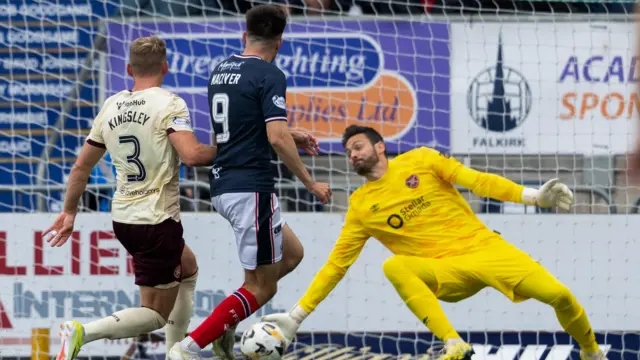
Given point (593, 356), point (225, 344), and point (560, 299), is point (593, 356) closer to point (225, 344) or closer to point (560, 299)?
point (560, 299)

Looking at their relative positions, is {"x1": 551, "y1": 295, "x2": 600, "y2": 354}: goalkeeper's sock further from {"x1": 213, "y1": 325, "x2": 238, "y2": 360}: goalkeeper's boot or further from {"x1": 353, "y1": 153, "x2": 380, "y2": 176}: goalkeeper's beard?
{"x1": 213, "y1": 325, "x2": 238, "y2": 360}: goalkeeper's boot

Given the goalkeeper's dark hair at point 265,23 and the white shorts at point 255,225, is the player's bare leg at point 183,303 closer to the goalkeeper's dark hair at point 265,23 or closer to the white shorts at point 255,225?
the white shorts at point 255,225

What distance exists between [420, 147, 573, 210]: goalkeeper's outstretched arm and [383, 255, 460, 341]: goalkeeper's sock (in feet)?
1.74

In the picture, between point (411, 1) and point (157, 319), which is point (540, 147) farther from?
point (157, 319)

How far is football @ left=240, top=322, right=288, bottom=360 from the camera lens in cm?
545

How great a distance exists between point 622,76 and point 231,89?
372 centimetres

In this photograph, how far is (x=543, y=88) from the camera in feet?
26.1

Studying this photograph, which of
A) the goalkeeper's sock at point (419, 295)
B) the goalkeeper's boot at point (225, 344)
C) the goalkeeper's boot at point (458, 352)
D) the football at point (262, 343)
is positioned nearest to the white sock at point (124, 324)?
the goalkeeper's boot at point (225, 344)

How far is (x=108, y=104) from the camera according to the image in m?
5.39

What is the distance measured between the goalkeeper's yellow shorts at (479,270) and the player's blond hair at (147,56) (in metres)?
1.81

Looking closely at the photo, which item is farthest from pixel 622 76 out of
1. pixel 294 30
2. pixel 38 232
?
pixel 38 232

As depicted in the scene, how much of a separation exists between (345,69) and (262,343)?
321 cm

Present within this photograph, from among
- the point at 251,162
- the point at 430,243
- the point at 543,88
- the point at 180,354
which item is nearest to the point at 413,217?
the point at 430,243

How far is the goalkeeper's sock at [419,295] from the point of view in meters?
5.89
